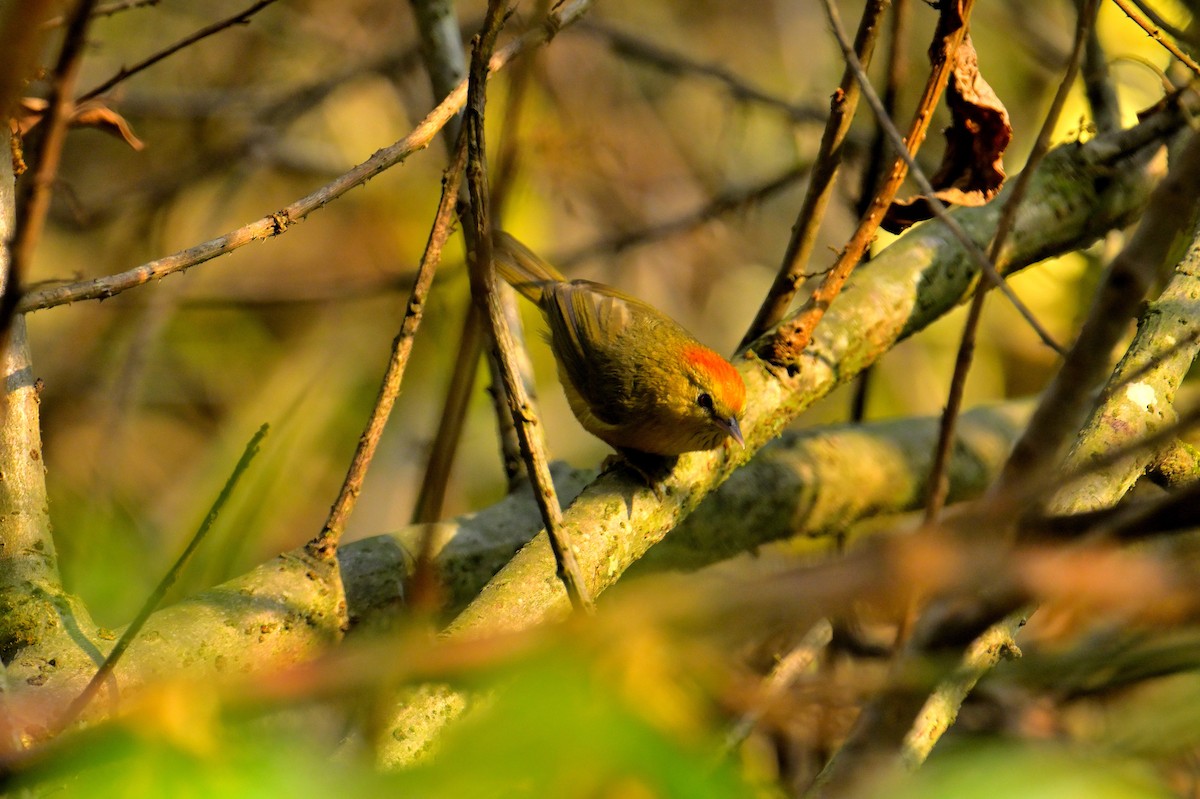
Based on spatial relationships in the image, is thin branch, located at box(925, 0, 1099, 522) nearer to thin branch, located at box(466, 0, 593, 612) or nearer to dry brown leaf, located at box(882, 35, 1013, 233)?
thin branch, located at box(466, 0, 593, 612)

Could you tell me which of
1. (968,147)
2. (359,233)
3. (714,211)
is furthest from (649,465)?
(359,233)

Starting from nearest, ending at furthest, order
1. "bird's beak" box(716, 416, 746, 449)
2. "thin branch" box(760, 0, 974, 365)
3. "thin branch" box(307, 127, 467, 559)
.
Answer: "thin branch" box(307, 127, 467, 559) < "thin branch" box(760, 0, 974, 365) < "bird's beak" box(716, 416, 746, 449)

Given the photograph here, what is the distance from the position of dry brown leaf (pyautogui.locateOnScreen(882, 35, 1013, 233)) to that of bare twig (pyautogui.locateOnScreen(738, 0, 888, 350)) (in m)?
0.19

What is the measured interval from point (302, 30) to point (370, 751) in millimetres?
6291

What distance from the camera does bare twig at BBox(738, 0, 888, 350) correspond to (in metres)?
2.65

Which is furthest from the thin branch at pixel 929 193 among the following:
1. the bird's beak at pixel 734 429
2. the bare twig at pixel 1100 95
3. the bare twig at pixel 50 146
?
the bare twig at pixel 1100 95

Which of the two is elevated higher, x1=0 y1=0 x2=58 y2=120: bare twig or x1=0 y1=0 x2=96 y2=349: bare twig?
x1=0 y1=0 x2=58 y2=120: bare twig

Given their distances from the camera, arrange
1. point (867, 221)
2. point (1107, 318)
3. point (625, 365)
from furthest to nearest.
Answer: point (625, 365) < point (867, 221) < point (1107, 318)

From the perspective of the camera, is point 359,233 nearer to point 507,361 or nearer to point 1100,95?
point 1100,95

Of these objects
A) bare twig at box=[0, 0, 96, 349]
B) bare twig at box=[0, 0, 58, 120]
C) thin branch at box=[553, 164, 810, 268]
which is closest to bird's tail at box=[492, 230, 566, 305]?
thin branch at box=[553, 164, 810, 268]

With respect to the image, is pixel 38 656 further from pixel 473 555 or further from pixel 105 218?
pixel 105 218

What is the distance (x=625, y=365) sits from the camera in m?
3.77

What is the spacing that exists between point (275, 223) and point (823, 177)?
152 cm

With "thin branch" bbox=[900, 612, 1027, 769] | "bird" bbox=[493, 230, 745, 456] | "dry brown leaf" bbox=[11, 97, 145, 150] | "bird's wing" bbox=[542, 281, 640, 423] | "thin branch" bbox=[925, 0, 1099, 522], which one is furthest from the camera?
"bird's wing" bbox=[542, 281, 640, 423]
